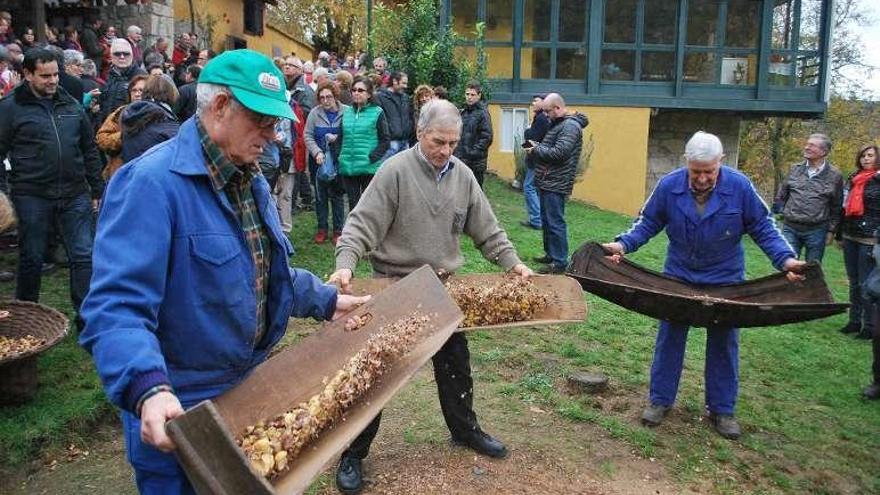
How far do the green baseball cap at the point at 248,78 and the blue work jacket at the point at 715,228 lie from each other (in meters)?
3.69

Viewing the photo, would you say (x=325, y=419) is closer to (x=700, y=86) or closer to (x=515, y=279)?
(x=515, y=279)

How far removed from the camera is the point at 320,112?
31.5ft

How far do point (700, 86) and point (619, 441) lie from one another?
16.6 metres

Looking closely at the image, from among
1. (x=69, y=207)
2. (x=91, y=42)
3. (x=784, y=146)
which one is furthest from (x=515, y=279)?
(x=784, y=146)

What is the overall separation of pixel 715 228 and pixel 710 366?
1055mm

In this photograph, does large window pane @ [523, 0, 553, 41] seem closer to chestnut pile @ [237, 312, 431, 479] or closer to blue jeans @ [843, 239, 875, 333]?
blue jeans @ [843, 239, 875, 333]

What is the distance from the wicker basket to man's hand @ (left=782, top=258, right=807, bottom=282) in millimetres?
5023

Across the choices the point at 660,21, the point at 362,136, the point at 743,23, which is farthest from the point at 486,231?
the point at 743,23

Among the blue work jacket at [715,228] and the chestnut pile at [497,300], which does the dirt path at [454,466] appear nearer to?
the chestnut pile at [497,300]

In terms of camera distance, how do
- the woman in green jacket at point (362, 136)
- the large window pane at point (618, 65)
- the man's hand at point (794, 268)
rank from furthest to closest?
the large window pane at point (618, 65) → the woman in green jacket at point (362, 136) → the man's hand at point (794, 268)

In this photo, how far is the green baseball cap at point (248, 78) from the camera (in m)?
2.36

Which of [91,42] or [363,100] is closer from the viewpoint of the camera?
[363,100]

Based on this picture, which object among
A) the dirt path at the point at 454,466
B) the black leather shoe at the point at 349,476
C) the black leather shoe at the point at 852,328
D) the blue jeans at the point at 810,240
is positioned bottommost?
the black leather shoe at the point at 852,328

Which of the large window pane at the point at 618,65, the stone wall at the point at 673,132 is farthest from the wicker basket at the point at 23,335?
the stone wall at the point at 673,132
